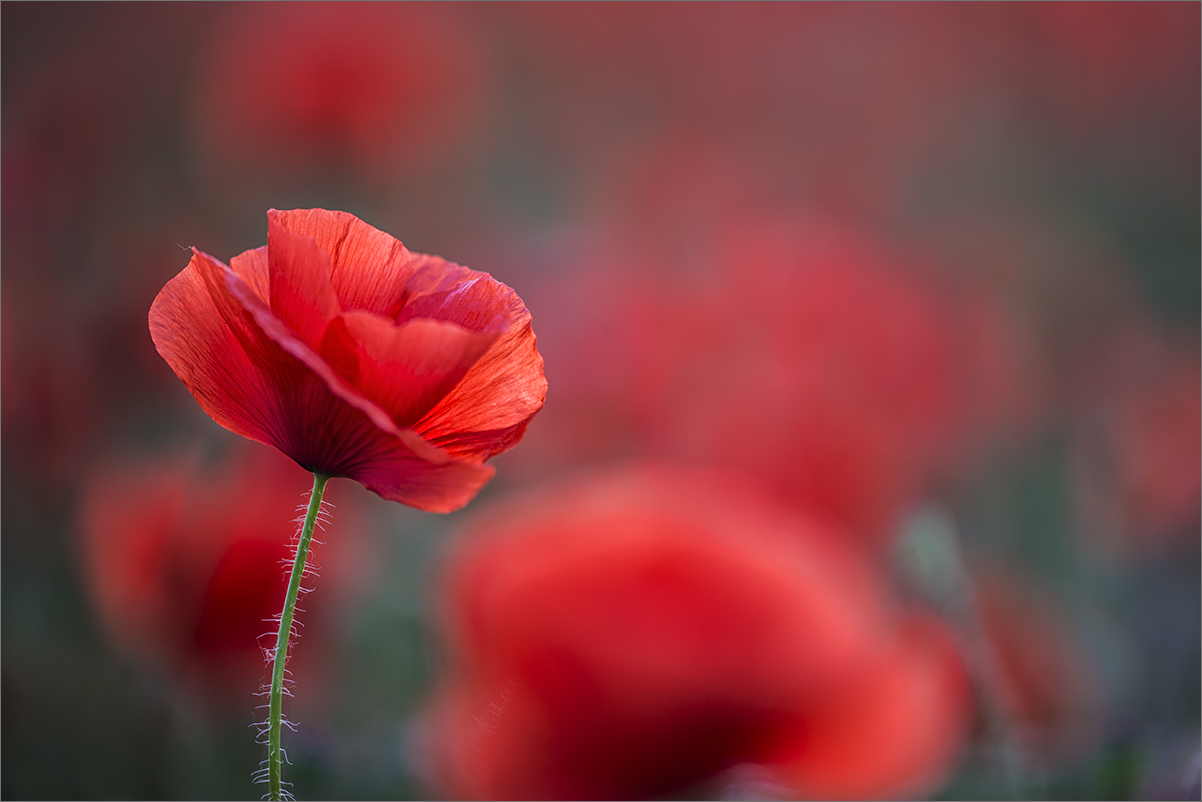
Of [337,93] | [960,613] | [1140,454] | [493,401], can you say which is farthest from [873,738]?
[337,93]

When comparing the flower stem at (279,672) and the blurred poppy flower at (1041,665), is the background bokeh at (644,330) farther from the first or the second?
the flower stem at (279,672)

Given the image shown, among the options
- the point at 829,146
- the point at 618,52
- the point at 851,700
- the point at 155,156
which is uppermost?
the point at 618,52

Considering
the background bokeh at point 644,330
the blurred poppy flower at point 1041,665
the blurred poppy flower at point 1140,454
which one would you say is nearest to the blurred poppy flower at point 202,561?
the background bokeh at point 644,330

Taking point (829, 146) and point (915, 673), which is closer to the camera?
point (915, 673)

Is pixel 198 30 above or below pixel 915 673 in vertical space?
above

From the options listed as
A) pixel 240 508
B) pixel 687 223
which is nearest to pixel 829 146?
pixel 687 223

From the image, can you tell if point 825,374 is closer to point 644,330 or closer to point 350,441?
point 644,330

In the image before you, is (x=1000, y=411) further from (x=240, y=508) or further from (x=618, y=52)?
(x=618, y=52)
